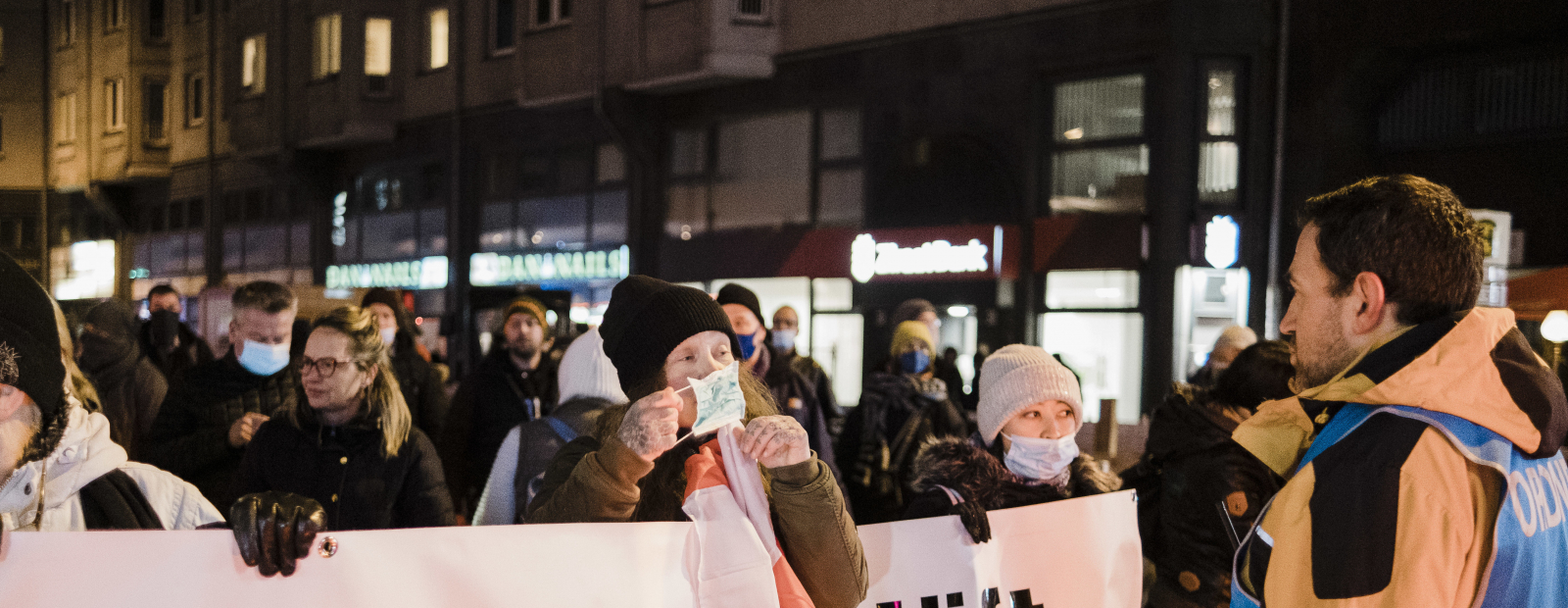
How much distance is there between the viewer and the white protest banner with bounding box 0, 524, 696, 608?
1825 millimetres

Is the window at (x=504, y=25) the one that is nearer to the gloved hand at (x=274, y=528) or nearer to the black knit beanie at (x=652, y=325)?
the black knit beanie at (x=652, y=325)

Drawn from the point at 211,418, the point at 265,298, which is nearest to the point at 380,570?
the point at 211,418

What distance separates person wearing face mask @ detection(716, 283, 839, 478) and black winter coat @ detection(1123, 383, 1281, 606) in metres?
1.44

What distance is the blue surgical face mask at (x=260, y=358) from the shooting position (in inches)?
151

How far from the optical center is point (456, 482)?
4.53 meters

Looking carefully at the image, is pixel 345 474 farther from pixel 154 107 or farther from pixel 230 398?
pixel 154 107

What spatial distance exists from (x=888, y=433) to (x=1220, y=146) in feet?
23.3

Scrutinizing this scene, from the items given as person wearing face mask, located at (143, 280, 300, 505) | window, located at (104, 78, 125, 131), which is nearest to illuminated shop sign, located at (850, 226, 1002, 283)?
person wearing face mask, located at (143, 280, 300, 505)

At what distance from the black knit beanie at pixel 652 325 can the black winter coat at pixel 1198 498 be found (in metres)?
1.58

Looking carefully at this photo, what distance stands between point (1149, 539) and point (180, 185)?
2001 centimetres

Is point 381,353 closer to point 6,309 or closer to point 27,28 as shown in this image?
point 6,309

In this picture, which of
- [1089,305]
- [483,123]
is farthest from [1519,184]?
[483,123]

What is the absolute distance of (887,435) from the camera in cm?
580

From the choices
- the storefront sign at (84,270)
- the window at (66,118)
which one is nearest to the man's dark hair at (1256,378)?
the storefront sign at (84,270)
